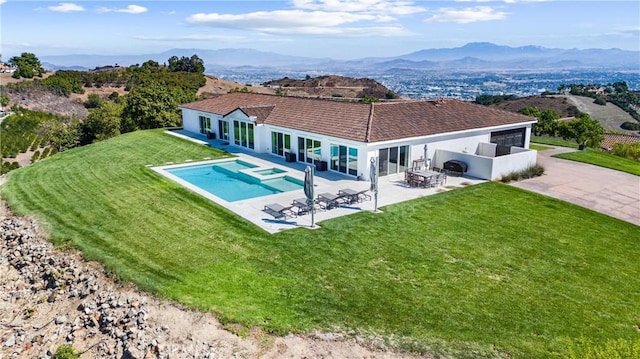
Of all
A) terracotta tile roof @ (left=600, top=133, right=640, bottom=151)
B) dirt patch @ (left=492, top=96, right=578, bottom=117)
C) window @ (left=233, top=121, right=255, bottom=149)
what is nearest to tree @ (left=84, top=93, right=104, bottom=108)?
window @ (left=233, top=121, right=255, bottom=149)

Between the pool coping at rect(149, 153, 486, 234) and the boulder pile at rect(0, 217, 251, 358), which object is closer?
the boulder pile at rect(0, 217, 251, 358)

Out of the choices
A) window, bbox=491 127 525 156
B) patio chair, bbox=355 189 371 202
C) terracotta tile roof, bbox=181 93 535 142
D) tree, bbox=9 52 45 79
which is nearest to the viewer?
patio chair, bbox=355 189 371 202

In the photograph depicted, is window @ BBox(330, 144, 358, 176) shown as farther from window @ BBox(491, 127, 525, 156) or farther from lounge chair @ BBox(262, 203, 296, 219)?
window @ BBox(491, 127, 525, 156)

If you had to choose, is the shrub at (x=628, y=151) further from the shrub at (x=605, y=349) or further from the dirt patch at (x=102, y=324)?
the dirt patch at (x=102, y=324)

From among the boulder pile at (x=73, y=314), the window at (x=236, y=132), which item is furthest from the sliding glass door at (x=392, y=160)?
the boulder pile at (x=73, y=314)

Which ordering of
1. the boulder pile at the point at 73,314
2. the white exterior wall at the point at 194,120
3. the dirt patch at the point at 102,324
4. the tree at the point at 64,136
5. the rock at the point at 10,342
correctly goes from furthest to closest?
1. the tree at the point at 64,136
2. the white exterior wall at the point at 194,120
3. the rock at the point at 10,342
4. the boulder pile at the point at 73,314
5. the dirt patch at the point at 102,324

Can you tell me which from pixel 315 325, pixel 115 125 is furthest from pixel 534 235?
pixel 115 125

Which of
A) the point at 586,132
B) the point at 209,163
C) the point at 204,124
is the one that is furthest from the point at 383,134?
the point at 586,132
